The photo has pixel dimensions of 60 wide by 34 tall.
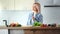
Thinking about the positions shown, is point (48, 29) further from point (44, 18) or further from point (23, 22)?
point (23, 22)

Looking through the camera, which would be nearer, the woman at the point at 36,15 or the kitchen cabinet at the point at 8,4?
the woman at the point at 36,15

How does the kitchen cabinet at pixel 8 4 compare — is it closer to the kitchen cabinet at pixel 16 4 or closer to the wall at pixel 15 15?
the kitchen cabinet at pixel 16 4

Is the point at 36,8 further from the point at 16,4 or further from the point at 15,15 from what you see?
the point at 15,15

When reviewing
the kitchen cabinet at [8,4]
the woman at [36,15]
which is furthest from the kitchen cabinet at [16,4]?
the woman at [36,15]

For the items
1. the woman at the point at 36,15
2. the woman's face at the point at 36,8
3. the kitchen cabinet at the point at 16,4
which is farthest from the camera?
the kitchen cabinet at the point at 16,4

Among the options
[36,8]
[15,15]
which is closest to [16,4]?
[15,15]

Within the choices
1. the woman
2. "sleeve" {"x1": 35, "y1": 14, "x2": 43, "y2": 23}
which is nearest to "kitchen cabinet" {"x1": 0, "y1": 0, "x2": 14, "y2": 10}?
the woman

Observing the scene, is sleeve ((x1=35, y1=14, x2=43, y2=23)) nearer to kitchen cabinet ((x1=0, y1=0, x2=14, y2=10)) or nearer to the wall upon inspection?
the wall

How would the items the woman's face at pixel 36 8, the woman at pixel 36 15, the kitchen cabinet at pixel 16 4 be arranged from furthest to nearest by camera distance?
the kitchen cabinet at pixel 16 4 < the woman's face at pixel 36 8 < the woman at pixel 36 15

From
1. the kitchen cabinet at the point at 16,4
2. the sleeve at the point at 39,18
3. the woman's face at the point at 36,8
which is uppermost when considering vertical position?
the kitchen cabinet at the point at 16,4

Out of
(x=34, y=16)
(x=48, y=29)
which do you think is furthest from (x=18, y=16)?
(x=48, y=29)

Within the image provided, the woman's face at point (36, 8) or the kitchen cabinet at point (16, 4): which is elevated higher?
the kitchen cabinet at point (16, 4)

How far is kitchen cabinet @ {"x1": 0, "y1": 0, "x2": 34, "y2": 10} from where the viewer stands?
13.2 feet

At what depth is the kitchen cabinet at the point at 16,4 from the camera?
13.2ft
